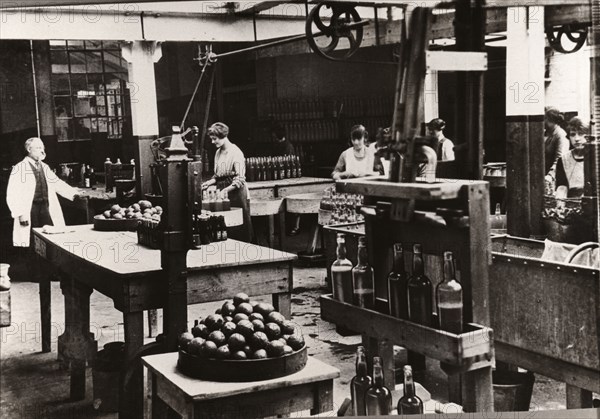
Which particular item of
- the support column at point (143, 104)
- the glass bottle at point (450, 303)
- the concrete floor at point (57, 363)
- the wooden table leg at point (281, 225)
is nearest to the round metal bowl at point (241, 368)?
the concrete floor at point (57, 363)

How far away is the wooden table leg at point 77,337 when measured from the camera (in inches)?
170

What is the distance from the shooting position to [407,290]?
8.53 feet

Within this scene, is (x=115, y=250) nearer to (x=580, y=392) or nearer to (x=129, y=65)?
(x=129, y=65)

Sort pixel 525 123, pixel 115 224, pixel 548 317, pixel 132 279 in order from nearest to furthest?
pixel 548 317 → pixel 132 279 → pixel 115 224 → pixel 525 123

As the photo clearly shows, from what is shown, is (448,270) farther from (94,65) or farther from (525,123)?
(94,65)

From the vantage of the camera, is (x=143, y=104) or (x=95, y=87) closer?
(x=143, y=104)

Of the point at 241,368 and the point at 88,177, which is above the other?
the point at 88,177

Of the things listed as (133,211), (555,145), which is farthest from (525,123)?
(133,211)

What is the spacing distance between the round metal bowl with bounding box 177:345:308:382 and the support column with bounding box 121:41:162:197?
232cm

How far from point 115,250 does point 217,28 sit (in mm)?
1546

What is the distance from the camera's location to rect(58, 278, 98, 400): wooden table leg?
4316 millimetres

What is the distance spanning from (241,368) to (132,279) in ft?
4.08

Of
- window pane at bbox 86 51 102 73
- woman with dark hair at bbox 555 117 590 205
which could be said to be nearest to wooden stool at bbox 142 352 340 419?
woman with dark hair at bbox 555 117 590 205

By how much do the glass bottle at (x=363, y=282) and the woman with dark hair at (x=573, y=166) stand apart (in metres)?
1.71
